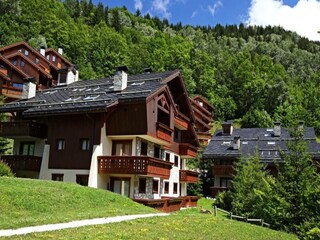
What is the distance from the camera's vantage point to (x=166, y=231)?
47.0 ft

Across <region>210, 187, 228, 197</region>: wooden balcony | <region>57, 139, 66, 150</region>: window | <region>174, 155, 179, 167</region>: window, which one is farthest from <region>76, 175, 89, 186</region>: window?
<region>210, 187, 228, 197</region>: wooden balcony

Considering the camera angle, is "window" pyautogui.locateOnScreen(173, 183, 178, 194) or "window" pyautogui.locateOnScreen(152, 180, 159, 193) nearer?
"window" pyautogui.locateOnScreen(152, 180, 159, 193)

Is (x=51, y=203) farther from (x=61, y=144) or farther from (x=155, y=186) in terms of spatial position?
(x=155, y=186)

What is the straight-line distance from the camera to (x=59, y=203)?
1823 cm

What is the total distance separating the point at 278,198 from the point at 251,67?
84564 millimetres

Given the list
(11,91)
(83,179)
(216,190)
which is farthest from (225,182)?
(11,91)

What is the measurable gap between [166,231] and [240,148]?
3657cm

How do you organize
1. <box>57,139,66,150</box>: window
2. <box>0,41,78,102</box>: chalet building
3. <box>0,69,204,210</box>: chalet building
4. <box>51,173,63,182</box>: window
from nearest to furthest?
<box>0,69,204,210</box>: chalet building, <box>51,173,63,182</box>: window, <box>57,139,66,150</box>: window, <box>0,41,78,102</box>: chalet building

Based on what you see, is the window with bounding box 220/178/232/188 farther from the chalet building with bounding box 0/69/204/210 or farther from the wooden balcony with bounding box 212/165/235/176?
the chalet building with bounding box 0/69/204/210

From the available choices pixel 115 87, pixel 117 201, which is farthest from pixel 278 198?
pixel 115 87

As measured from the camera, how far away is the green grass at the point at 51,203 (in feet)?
49.2

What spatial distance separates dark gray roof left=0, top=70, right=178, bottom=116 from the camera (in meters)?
26.2

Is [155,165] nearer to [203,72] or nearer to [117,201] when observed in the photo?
[117,201]

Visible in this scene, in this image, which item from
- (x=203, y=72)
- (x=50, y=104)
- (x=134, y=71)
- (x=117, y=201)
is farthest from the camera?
(x=203, y=72)
